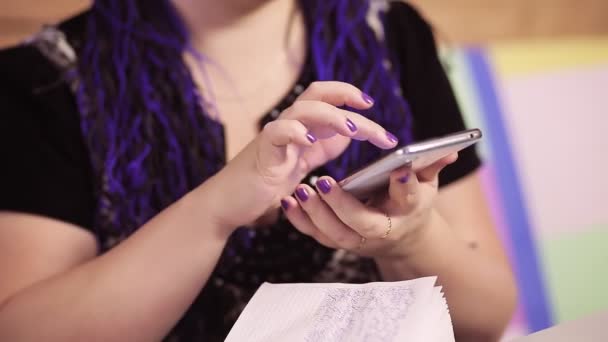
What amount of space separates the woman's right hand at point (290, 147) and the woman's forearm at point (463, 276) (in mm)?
129

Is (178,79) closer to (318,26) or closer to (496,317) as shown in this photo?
(318,26)

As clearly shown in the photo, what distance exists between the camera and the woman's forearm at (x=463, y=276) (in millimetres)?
646

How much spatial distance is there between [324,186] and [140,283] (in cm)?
21

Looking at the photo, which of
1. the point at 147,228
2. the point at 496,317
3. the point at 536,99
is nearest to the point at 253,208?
the point at 147,228

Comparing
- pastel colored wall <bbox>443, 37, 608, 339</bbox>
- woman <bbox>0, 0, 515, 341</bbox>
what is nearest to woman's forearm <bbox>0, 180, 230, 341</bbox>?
woman <bbox>0, 0, 515, 341</bbox>

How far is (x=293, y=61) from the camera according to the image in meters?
0.84

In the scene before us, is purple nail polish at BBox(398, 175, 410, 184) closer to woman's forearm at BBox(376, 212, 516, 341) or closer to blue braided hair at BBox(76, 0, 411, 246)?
woman's forearm at BBox(376, 212, 516, 341)

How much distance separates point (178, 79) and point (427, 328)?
0.47 meters

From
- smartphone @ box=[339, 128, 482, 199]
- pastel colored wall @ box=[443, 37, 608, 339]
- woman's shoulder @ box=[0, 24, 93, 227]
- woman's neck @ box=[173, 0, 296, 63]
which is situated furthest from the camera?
pastel colored wall @ box=[443, 37, 608, 339]

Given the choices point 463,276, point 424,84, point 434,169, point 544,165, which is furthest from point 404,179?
point 544,165

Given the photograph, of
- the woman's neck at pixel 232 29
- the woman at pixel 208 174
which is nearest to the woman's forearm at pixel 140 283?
the woman at pixel 208 174

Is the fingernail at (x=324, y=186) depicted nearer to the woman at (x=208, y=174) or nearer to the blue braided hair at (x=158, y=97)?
the woman at (x=208, y=174)

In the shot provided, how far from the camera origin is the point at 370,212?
55 cm

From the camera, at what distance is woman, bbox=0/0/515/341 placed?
1.98 ft
